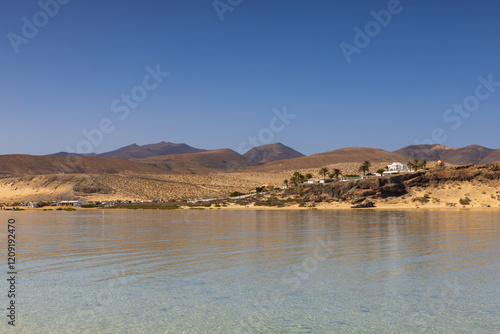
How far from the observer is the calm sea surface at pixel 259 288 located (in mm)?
8516

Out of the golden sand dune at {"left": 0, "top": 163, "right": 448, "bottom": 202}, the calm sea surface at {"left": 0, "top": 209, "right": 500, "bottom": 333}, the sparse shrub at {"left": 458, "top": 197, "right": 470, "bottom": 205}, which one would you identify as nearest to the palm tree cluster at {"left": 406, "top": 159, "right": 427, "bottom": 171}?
the sparse shrub at {"left": 458, "top": 197, "right": 470, "bottom": 205}

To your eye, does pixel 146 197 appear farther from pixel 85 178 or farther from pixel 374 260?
pixel 374 260

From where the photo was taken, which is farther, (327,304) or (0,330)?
(327,304)

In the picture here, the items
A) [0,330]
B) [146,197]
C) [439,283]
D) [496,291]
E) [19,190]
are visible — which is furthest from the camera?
[19,190]

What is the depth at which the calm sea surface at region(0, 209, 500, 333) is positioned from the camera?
8516 mm

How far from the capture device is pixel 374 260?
1530 centimetres

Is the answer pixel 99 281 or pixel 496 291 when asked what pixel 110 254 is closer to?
pixel 99 281

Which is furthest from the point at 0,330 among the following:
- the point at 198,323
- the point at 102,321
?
the point at 198,323

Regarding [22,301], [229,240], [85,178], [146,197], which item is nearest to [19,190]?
[85,178]

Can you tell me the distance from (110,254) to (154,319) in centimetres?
924

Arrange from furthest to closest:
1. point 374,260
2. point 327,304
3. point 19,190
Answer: point 19,190, point 374,260, point 327,304

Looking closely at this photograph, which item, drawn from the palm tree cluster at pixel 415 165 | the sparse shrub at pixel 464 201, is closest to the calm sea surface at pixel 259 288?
the sparse shrub at pixel 464 201

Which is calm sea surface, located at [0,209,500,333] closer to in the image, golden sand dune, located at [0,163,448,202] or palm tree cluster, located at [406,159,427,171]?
palm tree cluster, located at [406,159,427,171]

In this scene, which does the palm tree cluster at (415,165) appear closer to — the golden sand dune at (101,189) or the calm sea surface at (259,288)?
the golden sand dune at (101,189)
